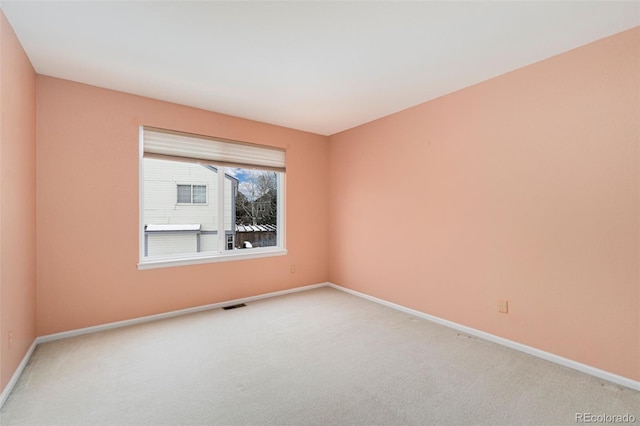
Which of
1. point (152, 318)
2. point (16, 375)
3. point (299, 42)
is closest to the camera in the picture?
point (16, 375)

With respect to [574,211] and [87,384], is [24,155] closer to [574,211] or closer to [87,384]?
[87,384]

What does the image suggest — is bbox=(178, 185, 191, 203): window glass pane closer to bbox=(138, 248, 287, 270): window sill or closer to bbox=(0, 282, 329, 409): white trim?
bbox=(138, 248, 287, 270): window sill

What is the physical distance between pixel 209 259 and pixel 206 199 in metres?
0.80

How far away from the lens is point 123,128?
3.15 m

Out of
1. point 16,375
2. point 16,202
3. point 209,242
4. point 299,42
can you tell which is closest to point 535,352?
point 299,42

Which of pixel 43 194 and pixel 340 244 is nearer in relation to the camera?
pixel 43 194

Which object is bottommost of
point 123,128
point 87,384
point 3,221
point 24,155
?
point 87,384

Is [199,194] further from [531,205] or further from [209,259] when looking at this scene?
[531,205]

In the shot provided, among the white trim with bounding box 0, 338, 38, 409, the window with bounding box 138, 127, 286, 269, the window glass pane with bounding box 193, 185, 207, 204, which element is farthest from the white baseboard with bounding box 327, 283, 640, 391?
the white trim with bounding box 0, 338, 38, 409

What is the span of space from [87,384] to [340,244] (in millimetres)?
3374

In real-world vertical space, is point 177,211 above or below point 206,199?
below

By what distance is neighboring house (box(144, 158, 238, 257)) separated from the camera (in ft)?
11.3

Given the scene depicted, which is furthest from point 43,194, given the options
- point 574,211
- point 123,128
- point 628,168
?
point 628,168

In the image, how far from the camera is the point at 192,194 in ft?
12.3
